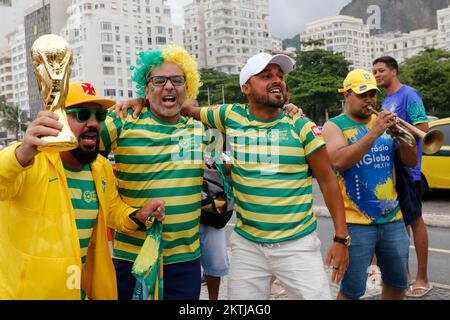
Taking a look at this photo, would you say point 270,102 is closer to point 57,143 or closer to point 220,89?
point 57,143

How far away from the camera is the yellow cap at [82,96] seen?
8.98ft

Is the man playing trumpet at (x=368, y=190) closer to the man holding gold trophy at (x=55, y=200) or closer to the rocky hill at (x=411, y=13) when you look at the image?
the man holding gold trophy at (x=55, y=200)

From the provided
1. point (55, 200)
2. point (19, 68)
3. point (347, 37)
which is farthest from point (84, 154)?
point (347, 37)

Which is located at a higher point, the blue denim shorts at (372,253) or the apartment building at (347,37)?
the apartment building at (347,37)

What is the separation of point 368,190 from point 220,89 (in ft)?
236

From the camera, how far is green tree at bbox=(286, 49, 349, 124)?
5541 cm

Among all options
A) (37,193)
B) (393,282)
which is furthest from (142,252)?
(393,282)

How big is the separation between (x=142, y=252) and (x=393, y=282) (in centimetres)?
191

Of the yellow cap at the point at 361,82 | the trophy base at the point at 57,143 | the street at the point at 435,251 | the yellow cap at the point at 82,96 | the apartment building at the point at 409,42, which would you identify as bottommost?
the street at the point at 435,251

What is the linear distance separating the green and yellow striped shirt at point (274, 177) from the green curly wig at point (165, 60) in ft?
2.03

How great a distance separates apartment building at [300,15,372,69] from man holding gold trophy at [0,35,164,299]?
149 m

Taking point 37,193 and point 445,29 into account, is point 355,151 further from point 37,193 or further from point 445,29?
point 445,29

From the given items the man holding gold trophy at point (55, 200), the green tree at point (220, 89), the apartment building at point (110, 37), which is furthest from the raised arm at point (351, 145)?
the apartment building at point (110, 37)
